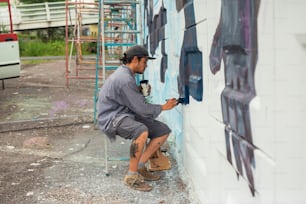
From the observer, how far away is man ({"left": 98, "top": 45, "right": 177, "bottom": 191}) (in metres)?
4.00

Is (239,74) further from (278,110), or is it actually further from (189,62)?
(189,62)

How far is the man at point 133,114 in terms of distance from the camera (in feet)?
13.1

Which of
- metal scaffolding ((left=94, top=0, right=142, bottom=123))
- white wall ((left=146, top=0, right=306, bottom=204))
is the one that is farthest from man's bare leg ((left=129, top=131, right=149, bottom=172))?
metal scaffolding ((left=94, top=0, right=142, bottom=123))

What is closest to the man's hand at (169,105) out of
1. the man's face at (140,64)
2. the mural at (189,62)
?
the mural at (189,62)

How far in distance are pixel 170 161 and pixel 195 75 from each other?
1450 mm

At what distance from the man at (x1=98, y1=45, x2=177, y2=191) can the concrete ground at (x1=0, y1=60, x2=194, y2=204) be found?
0.68ft

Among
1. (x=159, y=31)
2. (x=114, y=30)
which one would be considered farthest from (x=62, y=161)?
(x=114, y=30)

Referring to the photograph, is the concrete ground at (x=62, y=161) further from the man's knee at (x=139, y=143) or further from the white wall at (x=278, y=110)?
the white wall at (x=278, y=110)

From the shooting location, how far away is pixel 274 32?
1.72m

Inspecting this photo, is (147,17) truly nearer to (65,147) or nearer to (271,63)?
(65,147)

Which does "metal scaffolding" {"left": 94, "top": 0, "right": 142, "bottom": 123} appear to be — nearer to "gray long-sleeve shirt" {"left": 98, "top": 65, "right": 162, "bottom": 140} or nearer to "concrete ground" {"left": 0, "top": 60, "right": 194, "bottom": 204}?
"concrete ground" {"left": 0, "top": 60, "right": 194, "bottom": 204}

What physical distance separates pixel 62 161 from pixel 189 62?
2.04 meters

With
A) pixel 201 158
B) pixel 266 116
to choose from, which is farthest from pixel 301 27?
pixel 201 158

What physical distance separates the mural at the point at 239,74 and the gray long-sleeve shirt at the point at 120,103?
1.45m
